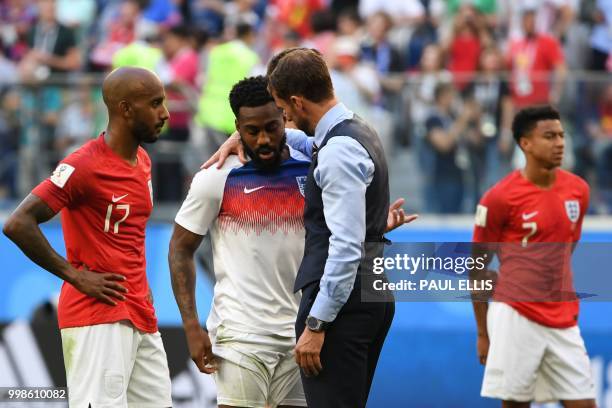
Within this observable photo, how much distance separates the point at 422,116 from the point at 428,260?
4627mm

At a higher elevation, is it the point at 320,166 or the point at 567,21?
the point at 567,21

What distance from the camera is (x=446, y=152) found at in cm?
1110

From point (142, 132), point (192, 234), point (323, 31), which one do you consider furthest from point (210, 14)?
point (192, 234)

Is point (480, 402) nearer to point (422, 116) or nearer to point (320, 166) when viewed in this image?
point (422, 116)

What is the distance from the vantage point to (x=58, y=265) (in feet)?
20.0

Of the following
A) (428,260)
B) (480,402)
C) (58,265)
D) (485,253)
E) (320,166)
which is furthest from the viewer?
(480,402)

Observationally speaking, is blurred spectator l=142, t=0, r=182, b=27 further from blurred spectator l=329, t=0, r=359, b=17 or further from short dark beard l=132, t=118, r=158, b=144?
short dark beard l=132, t=118, r=158, b=144

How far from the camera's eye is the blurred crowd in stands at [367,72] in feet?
36.5

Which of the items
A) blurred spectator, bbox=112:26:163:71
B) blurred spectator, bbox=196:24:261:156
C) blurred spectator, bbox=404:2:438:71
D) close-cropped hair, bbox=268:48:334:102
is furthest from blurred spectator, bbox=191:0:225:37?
close-cropped hair, bbox=268:48:334:102

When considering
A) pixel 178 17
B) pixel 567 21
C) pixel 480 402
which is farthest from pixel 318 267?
pixel 178 17

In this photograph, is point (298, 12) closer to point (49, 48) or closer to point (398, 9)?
point (398, 9)

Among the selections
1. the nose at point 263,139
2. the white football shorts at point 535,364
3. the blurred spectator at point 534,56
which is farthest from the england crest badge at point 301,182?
the blurred spectator at point 534,56

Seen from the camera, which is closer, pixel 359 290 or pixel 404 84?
pixel 359 290

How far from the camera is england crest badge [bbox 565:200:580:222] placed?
7926mm
